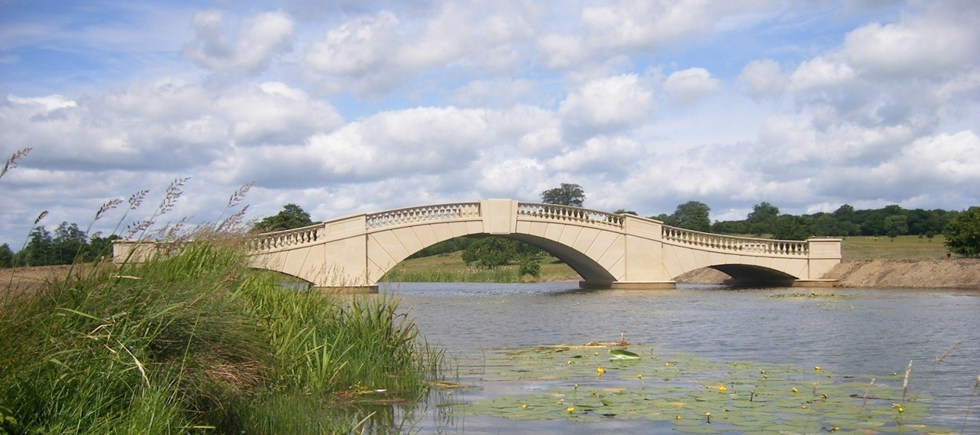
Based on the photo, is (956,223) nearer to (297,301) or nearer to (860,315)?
(860,315)

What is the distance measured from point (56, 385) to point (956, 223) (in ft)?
126

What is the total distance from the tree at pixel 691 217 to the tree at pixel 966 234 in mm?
36613

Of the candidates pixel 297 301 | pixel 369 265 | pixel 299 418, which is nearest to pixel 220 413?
pixel 299 418

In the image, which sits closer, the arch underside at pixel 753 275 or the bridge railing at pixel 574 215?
the bridge railing at pixel 574 215

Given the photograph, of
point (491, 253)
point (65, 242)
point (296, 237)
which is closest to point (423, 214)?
point (296, 237)

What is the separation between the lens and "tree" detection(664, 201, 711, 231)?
3060 inches

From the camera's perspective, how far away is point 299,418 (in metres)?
7.36

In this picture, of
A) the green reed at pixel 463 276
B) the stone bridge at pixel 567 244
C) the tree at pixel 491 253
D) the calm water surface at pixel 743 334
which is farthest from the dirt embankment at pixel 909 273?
the tree at pixel 491 253

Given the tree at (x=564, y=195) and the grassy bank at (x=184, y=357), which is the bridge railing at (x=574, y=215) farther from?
the tree at (x=564, y=195)

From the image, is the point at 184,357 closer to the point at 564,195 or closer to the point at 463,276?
the point at 463,276

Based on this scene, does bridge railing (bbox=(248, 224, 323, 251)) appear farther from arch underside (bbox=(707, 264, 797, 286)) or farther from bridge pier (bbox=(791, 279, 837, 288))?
bridge pier (bbox=(791, 279, 837, 288))

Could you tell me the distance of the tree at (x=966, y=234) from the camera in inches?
1452

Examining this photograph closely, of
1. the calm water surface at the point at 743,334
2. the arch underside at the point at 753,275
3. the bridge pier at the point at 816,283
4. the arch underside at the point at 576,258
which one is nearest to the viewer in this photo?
the calm water surface at the point at 743,334

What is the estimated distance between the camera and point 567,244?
37125 mm
